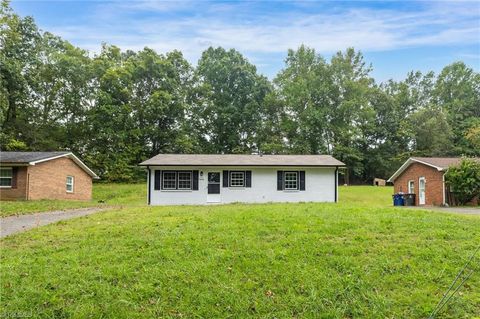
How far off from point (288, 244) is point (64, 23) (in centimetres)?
872

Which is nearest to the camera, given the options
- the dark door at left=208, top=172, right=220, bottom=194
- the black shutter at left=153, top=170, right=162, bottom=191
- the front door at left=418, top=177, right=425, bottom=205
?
the black shutter at left=153, top=170, right=162, bottom=191

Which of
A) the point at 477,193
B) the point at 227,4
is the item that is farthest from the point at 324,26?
the point at 477,193

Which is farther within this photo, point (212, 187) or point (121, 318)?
point (212, 187)

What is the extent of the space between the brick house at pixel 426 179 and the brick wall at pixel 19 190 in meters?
24.9

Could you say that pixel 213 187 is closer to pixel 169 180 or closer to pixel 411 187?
pixel 169 180

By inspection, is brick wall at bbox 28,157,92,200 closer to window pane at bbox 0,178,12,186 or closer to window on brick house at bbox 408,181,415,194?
window pane at bbox 0,178,12,186

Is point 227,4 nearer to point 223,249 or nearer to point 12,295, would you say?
point 223,249

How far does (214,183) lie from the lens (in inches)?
795

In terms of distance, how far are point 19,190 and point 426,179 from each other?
25.5m

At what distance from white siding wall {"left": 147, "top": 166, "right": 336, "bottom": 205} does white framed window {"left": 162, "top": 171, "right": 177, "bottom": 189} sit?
0.29 m

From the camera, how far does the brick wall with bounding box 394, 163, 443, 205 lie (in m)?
21.1

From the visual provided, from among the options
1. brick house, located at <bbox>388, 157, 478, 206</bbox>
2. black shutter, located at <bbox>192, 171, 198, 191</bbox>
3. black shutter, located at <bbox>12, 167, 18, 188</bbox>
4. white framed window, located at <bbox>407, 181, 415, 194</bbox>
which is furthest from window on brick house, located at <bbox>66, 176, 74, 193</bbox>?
white framed window, located at <bbox>407, 181, 415, 194</bbox>

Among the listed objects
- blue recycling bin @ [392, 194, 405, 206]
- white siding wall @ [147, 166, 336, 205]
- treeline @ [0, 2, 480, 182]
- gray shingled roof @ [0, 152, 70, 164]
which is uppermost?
treeline @ [0, 2, 480, 182]

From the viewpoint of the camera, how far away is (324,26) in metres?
8.63
